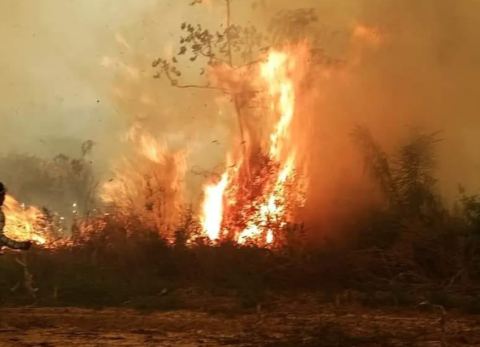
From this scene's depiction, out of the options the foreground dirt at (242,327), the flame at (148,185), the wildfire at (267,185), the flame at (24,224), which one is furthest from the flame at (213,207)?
the foreground dirt at (242,327)

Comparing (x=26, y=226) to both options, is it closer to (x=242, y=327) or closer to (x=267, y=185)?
(x=267, y=185)

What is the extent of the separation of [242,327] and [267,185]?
6.08 metres

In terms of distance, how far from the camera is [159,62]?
667 inches

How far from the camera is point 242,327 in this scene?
8.80 meters

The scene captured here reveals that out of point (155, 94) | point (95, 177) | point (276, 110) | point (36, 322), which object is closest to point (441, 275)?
point (276, 110)

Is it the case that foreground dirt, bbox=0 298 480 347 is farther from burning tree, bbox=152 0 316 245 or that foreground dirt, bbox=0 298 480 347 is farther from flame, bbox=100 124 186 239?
flame, bbox=100 124 186 239

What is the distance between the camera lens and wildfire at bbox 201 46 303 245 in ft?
46.0

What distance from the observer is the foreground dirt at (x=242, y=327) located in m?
7.86

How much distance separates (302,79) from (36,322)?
357 inches

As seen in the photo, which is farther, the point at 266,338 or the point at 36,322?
the point at 36,322


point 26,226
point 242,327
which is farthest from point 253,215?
point 26,226

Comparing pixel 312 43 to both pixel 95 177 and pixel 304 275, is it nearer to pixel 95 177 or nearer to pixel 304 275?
pixel 304 275

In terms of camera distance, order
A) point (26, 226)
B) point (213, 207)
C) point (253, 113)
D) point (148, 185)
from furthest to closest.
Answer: point (26, 226), point (148, 185), point (253, 113), point (213, 207)

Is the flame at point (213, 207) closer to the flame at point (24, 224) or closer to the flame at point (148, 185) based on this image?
the flame at point (148, 185)
